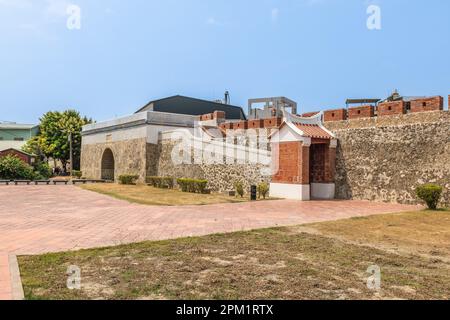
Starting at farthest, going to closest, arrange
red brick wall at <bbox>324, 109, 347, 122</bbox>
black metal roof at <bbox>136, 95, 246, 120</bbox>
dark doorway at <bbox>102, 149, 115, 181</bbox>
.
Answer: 1. black metal roof at <bbox>136, 95, 246, 120</bbox>
2. dark doorway at <bbox>102, 149, 115, 181</bbox>
3. red brick wall at <bbox>324, 109, 347, 122</bbox>

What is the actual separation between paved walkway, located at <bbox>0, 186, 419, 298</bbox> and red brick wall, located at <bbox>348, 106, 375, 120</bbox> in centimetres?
432

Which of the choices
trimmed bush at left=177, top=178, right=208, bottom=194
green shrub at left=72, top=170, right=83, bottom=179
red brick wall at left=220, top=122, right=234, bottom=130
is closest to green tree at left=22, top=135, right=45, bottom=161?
green shrub at left=72, top=170, right=83, bottom=179

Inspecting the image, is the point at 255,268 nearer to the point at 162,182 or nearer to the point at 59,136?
the point at 162,182

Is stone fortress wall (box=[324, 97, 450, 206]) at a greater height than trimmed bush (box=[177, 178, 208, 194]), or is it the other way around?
stone fortress wall (box=[324, 97, 450, 206])

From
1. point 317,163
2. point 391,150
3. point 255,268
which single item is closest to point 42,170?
point 317,163

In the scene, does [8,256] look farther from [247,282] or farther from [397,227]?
[397,227]

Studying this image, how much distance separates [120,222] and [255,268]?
480cm

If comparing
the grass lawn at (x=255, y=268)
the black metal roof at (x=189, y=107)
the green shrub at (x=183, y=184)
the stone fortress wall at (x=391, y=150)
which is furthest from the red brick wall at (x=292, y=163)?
the black metal roof at (x=189, y=107)

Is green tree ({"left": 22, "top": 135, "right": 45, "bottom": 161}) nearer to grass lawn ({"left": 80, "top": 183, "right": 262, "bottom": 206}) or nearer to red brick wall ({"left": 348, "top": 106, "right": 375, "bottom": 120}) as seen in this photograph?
grass lawn ({"left": 80, "top": 183, "right": 262, "bottom": 206})

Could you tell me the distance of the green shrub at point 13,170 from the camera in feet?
90.2

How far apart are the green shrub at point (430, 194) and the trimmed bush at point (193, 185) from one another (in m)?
10.4

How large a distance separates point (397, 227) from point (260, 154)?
30.7ft

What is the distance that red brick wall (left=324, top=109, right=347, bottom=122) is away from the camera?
50.0ft
